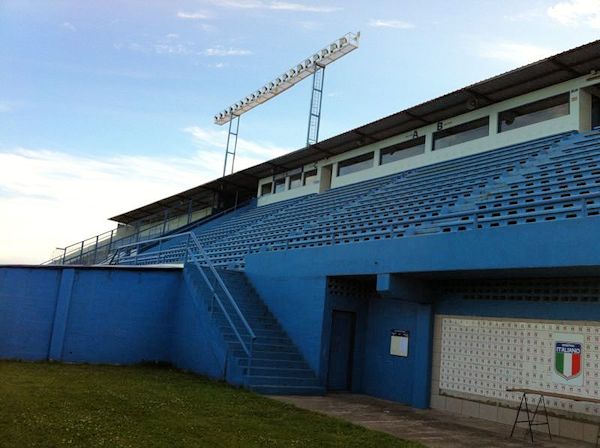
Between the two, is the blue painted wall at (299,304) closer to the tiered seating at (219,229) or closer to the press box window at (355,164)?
the tiered seating at (219,229)

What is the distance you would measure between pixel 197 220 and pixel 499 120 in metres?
17.1

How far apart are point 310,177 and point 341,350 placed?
36.2ft

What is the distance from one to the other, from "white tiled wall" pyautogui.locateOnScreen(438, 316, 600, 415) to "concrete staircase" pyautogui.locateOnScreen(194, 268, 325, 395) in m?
2.79

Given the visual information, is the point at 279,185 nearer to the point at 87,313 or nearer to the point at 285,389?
the point at 87,313

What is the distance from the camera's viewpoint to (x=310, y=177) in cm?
2222

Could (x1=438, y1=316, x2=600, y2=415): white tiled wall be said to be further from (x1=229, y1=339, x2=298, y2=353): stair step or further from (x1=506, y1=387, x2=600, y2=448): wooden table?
(x1=229, y1=339, x2=298, y2=353): stair step

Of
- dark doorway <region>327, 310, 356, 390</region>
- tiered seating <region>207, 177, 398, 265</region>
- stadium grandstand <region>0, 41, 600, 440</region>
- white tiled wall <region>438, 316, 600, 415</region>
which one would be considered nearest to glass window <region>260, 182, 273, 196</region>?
tiered seating <region>207, 177, 398, 265</region>

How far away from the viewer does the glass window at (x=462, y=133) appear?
15.2 meters

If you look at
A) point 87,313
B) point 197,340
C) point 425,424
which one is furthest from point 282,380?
point 87,313

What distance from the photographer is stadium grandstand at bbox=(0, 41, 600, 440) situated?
8.58 meters

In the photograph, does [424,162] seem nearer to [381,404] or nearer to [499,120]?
[499,120]

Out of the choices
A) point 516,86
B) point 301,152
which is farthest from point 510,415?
point 301,152

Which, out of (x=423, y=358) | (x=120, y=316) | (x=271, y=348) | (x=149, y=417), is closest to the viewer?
(x=149, y=417)

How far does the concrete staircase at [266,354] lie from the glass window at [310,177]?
29.0ft
